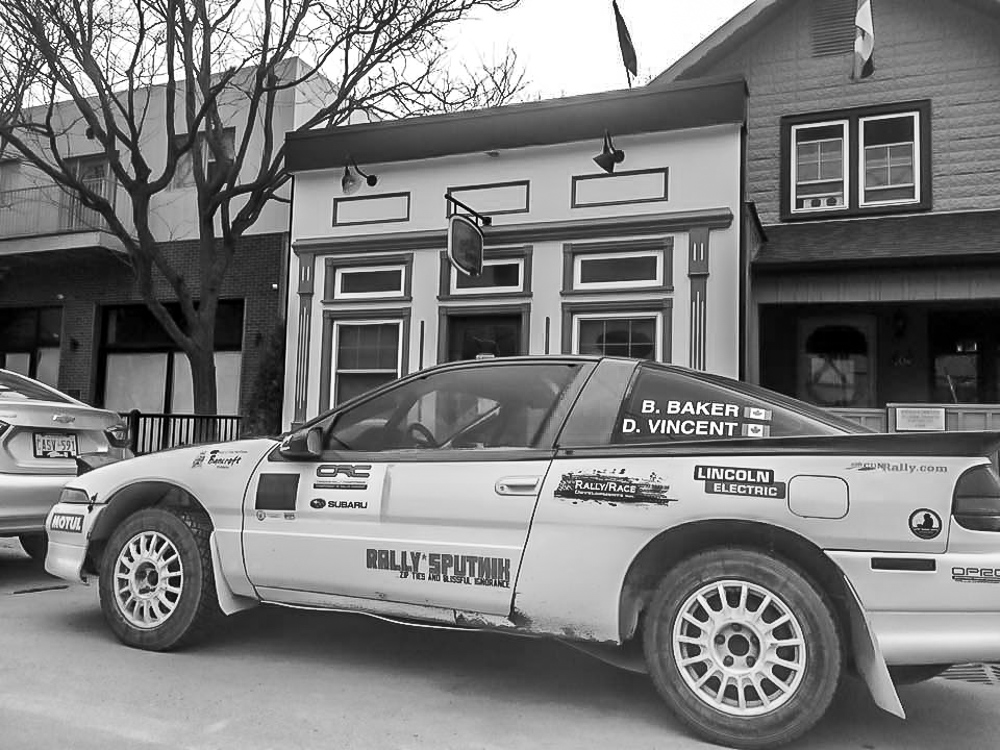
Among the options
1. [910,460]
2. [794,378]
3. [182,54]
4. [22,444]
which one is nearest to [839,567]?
[910,460]

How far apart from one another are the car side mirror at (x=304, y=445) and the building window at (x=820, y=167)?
9.43 m

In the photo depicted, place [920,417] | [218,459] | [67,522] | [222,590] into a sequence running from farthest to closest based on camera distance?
[920,417], [67,522], [218,459], [222,590]

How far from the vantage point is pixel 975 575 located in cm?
317

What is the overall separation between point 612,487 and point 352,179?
803 cm

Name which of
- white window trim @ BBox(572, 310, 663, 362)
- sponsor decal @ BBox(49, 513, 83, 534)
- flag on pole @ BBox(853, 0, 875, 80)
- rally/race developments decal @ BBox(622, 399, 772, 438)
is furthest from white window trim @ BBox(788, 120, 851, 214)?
sponsor decal @ BBox(49, 513, 83, 534)

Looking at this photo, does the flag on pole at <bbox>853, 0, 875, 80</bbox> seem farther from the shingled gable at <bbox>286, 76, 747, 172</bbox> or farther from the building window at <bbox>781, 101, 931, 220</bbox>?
the shingled gable at <bbox>286, 76, 747, 172</bbox>

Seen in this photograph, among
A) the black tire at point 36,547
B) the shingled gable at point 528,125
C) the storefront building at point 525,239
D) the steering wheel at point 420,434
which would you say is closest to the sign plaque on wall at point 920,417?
the storefront building at point 525,239

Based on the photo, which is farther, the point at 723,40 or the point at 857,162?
the point at 723,40

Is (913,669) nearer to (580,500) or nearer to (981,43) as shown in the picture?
(580,500)

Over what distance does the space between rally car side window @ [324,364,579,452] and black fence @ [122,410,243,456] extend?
7899 mm

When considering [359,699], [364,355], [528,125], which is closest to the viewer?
[359,699]

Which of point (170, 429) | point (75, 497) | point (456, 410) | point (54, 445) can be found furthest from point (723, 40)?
point (75, 497)

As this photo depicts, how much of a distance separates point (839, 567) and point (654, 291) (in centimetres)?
626

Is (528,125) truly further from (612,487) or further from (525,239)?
(612,487)
